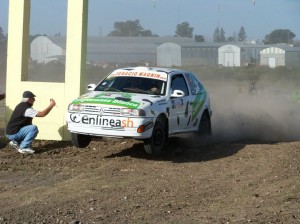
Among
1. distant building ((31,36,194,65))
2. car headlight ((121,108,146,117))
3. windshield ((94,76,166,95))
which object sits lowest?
car headlight ((121,108,146,117))

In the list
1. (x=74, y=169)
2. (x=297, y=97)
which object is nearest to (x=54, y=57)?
(x=74, y=169)

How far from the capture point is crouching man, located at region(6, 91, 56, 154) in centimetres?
1227

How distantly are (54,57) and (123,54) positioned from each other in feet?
26.1

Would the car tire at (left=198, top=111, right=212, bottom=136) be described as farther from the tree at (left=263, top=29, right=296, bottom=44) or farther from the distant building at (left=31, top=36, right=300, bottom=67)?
the tree at (left=263, top=29, right=296, bottom=44)

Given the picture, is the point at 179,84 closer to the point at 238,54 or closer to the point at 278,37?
the point at 238,54

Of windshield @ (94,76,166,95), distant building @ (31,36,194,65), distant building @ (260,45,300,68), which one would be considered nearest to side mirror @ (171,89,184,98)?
windshield @ (94,76,166,95)

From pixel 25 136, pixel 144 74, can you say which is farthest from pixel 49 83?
pixel 144 74

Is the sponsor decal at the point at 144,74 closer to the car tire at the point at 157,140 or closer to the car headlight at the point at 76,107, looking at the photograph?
the car tire at the point at 157,140

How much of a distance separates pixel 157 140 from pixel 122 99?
3.44 ft

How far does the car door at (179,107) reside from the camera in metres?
12.2

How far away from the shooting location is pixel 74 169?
10.7m

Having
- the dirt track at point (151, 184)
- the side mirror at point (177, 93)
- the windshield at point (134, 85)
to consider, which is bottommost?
the dirt track at point (151, 184)

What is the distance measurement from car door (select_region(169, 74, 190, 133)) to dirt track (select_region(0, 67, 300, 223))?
503 millimetres

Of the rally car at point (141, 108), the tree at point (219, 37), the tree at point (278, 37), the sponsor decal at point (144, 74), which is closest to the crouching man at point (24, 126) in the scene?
the rally car at point (141, 108)
